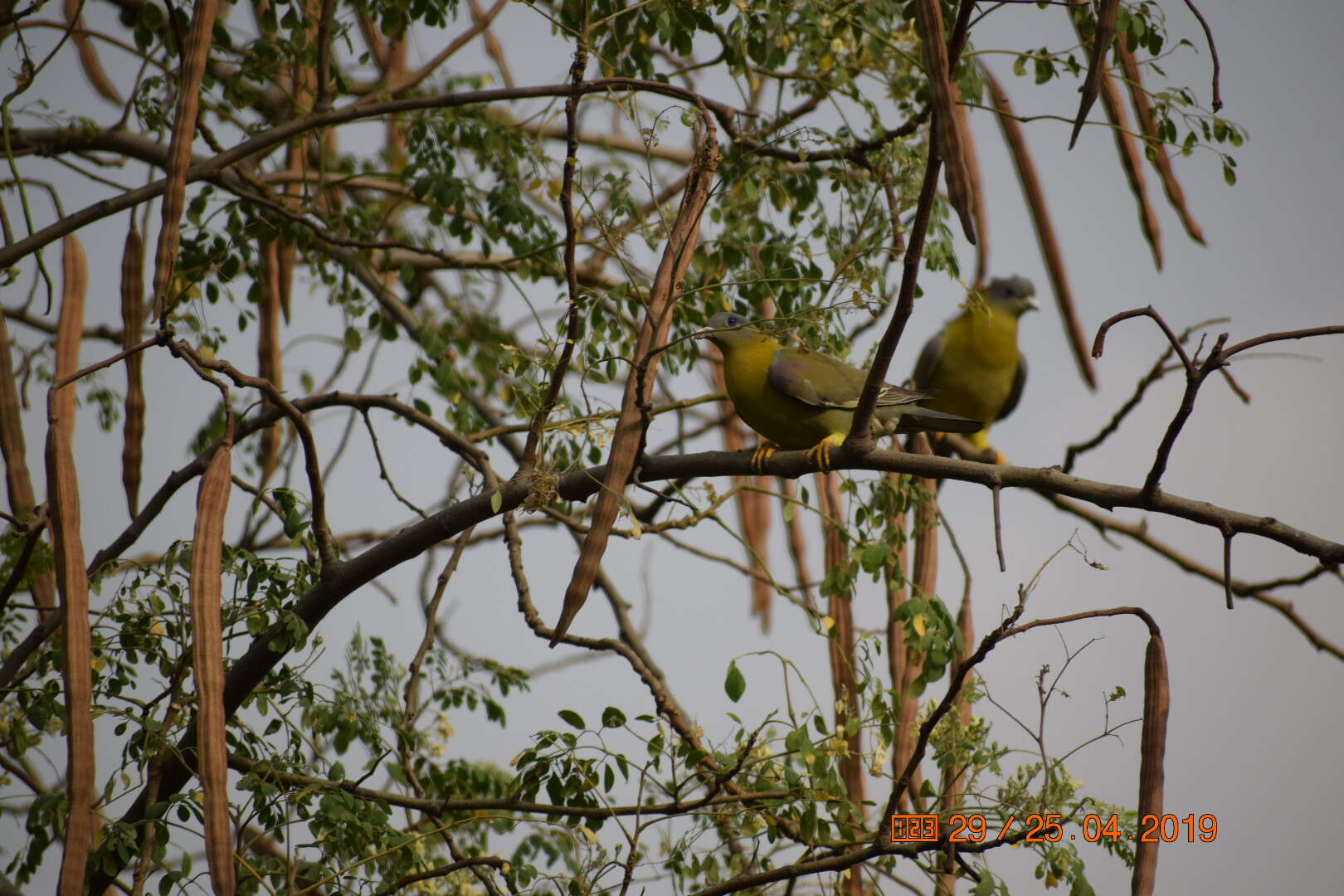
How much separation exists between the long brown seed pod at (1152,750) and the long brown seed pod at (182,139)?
1667 millimetres

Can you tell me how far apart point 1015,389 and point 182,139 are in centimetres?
424

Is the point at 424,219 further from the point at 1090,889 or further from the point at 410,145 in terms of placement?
the point at 1090,889

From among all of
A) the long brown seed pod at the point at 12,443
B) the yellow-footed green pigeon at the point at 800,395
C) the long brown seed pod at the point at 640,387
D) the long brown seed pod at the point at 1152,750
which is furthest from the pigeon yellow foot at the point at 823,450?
the long brown seed pod at the point at 12,443

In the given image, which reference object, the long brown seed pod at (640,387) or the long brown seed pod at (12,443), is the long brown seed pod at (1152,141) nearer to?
the long brown seed pod at (640,387)

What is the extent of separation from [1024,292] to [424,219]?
106 inches

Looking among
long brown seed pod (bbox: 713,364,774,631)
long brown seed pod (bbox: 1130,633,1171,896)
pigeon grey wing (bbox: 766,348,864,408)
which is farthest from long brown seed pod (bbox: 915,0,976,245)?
long brown seed pod (bbox: 713,364,774,631)

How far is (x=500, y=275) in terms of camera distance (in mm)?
3992

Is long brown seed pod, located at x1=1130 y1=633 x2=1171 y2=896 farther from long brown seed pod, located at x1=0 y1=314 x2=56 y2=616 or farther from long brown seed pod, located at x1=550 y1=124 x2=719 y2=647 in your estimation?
long brown seed pod, located at x1=0 y1=314 x2=56 y2=616

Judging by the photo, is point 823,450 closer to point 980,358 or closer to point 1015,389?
point 980,358

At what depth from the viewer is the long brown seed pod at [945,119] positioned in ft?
4.61

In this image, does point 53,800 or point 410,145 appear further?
point 410,145

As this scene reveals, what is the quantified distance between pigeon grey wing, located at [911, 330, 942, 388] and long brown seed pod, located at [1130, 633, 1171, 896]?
3615 millimetres

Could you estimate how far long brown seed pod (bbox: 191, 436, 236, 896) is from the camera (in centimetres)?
158


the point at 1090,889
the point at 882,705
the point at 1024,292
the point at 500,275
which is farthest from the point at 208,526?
the point at 1024,292
